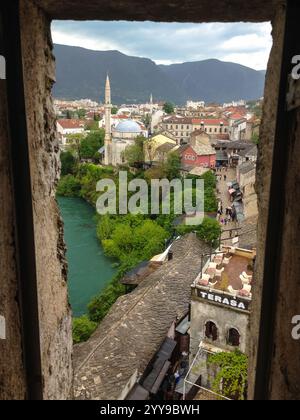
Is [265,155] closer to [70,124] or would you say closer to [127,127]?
[127,127]

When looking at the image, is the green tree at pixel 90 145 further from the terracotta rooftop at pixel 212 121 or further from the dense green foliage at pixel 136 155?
the terracotta rooftop at pixel 212 121

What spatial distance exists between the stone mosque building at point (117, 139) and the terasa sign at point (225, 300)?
26.2 metres

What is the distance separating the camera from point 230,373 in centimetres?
723

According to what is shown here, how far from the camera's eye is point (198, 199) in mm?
21188

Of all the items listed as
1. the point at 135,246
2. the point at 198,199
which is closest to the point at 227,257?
the point at 135,246

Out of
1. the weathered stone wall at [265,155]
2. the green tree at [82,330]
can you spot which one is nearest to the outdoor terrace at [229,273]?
the green tree at [82,330]

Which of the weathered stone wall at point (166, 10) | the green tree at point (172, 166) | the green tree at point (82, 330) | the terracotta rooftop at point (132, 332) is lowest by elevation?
the green tree at point (82, 330)

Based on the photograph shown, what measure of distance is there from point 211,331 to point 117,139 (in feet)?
95.8

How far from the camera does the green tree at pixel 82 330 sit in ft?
37.0

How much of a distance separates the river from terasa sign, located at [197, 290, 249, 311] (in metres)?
7.36

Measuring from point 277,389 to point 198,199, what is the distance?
1985 cm

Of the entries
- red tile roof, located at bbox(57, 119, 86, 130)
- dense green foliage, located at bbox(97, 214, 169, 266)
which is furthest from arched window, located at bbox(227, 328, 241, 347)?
red tile roof, located at bbox(57, 119, 86, 130)

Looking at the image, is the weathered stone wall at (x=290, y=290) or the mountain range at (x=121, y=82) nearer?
the weathered stone wall at (x=290, y=290)
